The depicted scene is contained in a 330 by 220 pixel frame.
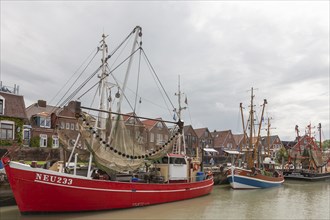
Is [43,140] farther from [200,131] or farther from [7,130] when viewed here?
[200,131]

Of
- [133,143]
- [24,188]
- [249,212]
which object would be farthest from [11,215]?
[249,212]

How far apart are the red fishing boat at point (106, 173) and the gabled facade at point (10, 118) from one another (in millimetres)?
16349

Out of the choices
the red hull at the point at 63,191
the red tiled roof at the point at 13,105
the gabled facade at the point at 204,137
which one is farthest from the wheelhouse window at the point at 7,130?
the gabled facade at the point at 204,137

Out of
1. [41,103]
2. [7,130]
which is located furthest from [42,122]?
[7,130]

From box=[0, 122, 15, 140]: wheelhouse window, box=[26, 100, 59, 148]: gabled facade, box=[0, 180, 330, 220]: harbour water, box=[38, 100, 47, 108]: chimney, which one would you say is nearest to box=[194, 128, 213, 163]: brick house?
box=[38, 100, 47, 108]: chimney

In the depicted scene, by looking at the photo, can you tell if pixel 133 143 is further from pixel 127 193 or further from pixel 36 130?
pixel 36 130

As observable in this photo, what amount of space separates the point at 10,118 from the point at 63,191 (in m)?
21.7

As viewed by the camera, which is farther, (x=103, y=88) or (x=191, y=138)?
(x=191, y=138)

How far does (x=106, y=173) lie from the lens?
2025 centimetres

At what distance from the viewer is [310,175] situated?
45.4m

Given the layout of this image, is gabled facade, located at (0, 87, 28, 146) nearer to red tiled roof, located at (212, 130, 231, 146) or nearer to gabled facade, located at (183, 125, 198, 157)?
gabled facade, located at (183, 125, 198, 157)

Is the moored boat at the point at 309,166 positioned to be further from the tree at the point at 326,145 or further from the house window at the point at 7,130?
the tree at the point at 326,145

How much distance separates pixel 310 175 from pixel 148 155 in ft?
111

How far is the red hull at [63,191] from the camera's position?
15719 mm
